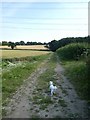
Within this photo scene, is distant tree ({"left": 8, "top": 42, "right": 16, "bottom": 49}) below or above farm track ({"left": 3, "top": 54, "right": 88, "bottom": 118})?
above

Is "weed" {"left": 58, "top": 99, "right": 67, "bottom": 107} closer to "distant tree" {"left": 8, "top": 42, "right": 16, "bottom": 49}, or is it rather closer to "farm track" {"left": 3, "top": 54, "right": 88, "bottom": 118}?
"farm track" {"left": 3, "top": 54, "right": 88, "bottom": 118}

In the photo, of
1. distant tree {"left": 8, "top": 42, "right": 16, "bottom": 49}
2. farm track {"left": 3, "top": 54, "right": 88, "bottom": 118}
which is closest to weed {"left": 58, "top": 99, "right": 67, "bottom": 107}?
farm track {"left": 3, "top": 54, "right": 88, "bottom": 118}

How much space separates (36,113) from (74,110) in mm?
1553

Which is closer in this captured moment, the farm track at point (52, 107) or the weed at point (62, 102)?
the farm track at point (52, 107)

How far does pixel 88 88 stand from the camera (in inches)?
583

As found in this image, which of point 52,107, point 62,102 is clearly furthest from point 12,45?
point 52,107

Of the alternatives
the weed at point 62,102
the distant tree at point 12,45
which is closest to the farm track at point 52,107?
the weed at point 62,102

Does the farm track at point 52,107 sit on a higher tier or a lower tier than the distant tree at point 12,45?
lower

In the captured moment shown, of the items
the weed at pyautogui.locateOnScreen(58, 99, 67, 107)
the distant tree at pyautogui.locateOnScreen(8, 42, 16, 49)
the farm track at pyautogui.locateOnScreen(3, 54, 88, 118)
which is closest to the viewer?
the farm track at pyautogui.locateOnScreen(3, 54, 88, 118)

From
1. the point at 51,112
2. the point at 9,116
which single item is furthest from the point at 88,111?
the point at 9,116

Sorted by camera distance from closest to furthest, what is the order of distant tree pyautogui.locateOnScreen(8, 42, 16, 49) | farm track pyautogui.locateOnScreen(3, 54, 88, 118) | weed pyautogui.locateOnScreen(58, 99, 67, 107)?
farm track pyautogui.locateOnScreen(3, 54, 88, 118), weed pyautogui.locateOnScreen(58, 99, 67, 107), distant tree pyautogui.locateOnScreen(8, 42, 16, 49)

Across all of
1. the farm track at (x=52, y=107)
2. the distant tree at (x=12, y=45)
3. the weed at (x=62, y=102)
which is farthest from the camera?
the distant tree at (x=12, y=45)

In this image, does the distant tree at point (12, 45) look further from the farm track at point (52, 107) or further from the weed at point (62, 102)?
the weed at point (62, 102)

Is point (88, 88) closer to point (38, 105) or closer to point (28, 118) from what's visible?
point (38, 105)
